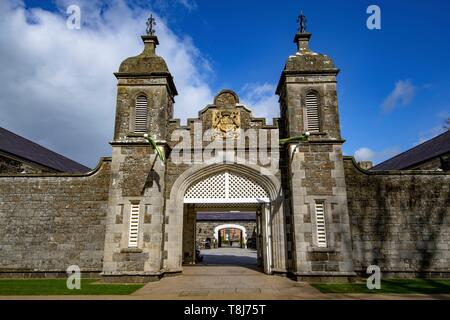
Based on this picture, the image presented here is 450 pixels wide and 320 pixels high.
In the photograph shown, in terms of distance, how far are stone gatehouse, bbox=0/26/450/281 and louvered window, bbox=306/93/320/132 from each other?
0.05m

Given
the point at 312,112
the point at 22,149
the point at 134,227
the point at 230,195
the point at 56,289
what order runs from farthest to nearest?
1. the point at 22,149
2. the point at 230,195
3. the point at 312,112
4. the point at 134,227
5. the point at 56,289

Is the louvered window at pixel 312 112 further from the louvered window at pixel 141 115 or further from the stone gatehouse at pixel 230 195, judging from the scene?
the louvered window at pixel 141 115

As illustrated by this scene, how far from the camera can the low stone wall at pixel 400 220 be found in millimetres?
10586

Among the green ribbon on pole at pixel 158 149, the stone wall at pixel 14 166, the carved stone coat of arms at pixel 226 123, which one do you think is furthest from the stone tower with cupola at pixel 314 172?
the stone wall at pixel 14 166

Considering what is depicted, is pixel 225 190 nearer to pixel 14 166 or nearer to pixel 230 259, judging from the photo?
pixel 230 259

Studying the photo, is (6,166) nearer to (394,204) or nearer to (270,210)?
(270,210)

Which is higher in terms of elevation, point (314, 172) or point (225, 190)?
point (314, 172)

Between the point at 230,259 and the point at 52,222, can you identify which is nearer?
the point at 52,222

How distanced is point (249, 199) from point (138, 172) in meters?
4.22

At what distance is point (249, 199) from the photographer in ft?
38.5

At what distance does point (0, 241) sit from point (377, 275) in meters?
13.2

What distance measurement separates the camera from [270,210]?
37.7ft

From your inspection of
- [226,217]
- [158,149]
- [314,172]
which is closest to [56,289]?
[158,149]
